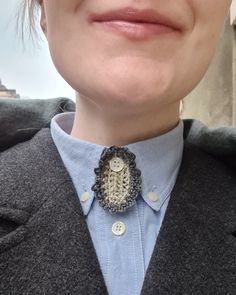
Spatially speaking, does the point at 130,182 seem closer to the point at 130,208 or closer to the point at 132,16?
the point at 130,208

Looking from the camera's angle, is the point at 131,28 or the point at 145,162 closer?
the point at 131,28

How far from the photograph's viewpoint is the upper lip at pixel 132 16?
1.48 feet

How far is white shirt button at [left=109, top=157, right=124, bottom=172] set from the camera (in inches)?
21.0

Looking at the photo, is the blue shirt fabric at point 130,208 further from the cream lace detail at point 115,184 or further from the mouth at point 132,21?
the mouth at point 132,21

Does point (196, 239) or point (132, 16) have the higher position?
point (132, 16)

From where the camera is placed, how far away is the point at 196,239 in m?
0.51

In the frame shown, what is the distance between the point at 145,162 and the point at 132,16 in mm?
196

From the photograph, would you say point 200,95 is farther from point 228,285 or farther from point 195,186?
point 228,285

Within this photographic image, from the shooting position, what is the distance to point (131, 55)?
17.7 inches

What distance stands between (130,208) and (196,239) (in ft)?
0.29

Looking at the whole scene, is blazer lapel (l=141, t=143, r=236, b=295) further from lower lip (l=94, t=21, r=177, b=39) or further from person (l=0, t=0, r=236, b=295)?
lower lip (l=94, t=21, r=177, b=39)

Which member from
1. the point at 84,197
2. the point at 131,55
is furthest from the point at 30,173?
the point at 131,55

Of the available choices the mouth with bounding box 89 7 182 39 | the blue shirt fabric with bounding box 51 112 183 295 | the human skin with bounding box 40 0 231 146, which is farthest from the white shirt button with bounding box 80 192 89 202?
the mouth with bounding box 89 7 182 39

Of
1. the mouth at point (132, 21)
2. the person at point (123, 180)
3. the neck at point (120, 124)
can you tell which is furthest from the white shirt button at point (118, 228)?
the mouth at point (132, 21)
